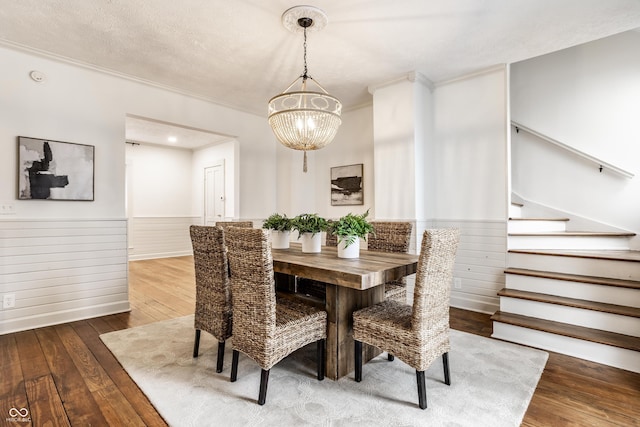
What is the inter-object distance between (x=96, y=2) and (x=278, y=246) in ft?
7.49

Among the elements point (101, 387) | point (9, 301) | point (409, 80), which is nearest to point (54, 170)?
point (9, 301)

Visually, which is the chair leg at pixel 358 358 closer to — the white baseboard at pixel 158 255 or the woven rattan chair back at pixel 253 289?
the woven rattan chair back at pixel 253 289

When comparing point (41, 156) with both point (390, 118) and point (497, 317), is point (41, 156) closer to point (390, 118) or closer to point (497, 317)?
point (390, 118)

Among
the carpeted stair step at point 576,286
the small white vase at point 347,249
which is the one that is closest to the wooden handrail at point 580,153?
the carpeted stair step at point 576,286

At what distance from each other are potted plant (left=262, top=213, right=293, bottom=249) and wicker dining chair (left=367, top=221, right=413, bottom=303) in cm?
74

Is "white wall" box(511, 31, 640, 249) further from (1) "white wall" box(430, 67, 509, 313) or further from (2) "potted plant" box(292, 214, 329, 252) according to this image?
(2) "potted plant" box(292, 214, 329, 252)

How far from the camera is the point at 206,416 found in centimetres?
169

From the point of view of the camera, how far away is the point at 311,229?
8.16ft

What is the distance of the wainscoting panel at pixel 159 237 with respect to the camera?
6.91 m

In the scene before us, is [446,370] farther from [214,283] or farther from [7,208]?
[7,208]

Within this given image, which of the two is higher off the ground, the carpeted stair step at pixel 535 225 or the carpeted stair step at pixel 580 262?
the carpeted stair step at pixel 535 225

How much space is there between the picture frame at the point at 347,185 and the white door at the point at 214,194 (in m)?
3.00

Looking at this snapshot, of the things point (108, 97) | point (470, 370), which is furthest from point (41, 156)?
point (470, 370)

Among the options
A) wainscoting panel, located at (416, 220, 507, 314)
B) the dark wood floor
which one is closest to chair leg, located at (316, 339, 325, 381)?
the dark wood floor
